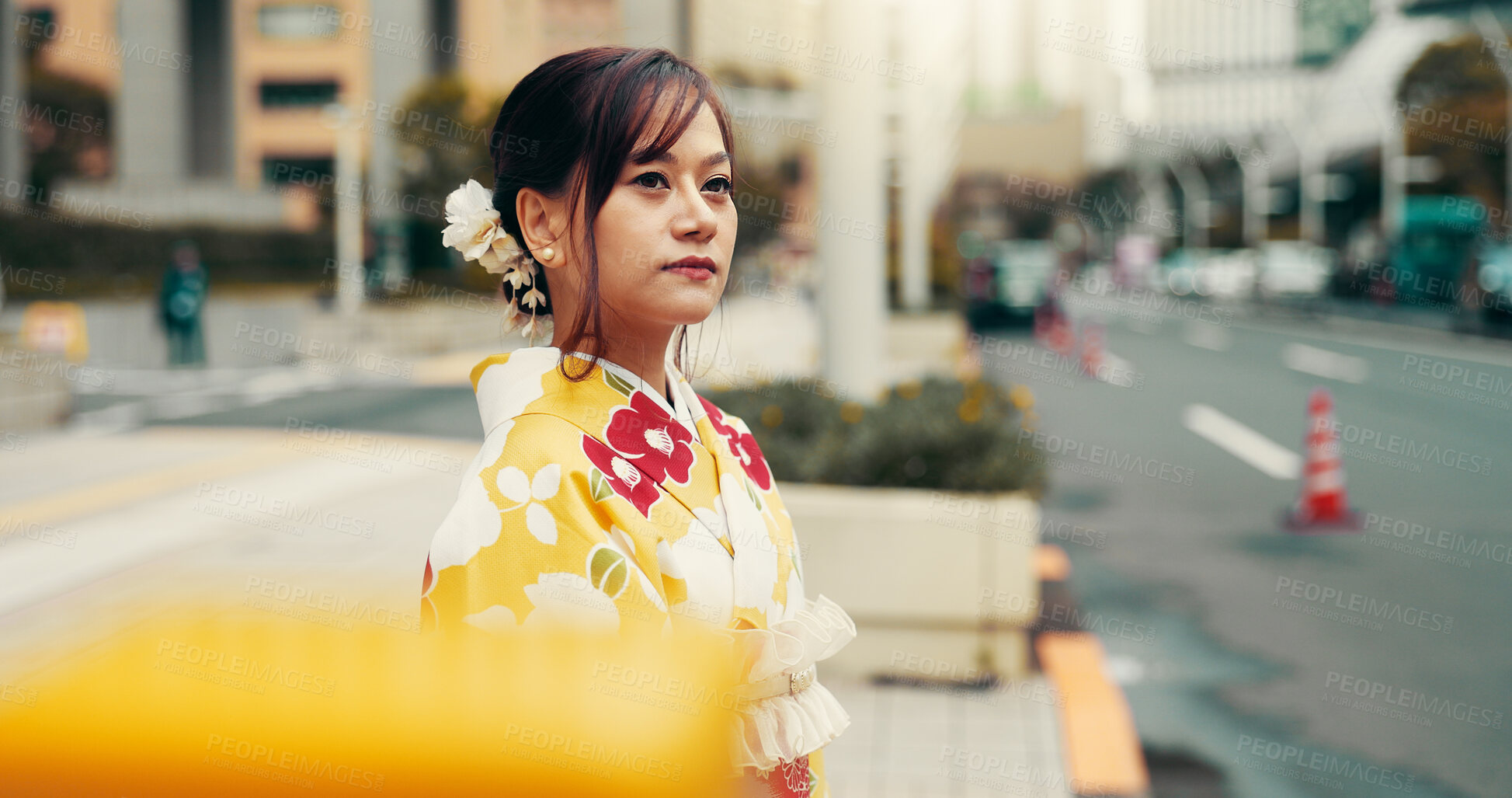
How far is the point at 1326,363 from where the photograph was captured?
20.8m

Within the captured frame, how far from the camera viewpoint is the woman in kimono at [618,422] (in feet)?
3.90

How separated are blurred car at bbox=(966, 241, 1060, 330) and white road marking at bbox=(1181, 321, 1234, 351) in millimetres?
3369

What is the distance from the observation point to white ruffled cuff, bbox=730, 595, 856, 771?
132 centimetres

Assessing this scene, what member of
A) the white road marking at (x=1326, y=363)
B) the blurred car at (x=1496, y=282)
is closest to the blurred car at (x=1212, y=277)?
the blurred car at (x=1496, y=282)

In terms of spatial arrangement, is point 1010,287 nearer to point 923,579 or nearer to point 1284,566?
point 1284,566

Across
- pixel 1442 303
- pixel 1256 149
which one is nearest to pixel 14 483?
pixel 1442 303

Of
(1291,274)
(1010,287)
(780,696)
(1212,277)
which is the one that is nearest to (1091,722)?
(780,696)

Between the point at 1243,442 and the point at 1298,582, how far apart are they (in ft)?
18.4

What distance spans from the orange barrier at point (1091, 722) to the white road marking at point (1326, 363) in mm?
13733

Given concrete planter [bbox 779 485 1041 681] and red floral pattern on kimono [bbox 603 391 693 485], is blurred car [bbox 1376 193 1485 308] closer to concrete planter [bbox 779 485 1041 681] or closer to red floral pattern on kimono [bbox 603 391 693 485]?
concrete planter [bbox 779 485 1041 681]

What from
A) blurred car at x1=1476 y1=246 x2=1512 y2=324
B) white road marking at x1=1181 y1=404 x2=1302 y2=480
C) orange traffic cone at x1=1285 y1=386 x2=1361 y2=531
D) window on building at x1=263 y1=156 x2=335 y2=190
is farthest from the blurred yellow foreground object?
window on building at x1=263 y1=156 x2=335 y2=190

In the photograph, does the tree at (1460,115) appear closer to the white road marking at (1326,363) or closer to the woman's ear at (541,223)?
the white road marking at (1326,363)

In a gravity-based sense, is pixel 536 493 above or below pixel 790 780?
above

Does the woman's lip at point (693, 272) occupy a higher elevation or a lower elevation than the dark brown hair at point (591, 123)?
lower
